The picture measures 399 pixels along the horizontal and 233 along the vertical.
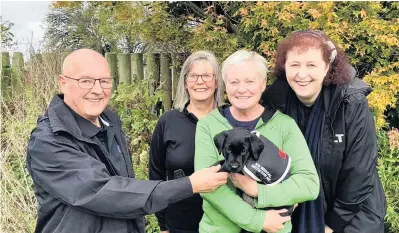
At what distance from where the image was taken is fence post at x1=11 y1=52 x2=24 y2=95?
9055 millimetres

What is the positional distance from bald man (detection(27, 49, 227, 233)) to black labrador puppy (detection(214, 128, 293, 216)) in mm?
125

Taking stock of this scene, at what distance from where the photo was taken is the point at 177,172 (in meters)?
3.29

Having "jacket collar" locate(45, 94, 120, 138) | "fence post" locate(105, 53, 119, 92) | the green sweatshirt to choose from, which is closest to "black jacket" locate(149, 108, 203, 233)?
the green sweatshirt

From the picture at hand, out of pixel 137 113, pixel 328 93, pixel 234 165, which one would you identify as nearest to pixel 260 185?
pixel 234 165

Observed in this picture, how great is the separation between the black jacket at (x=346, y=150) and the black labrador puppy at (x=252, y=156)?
37 centimetres

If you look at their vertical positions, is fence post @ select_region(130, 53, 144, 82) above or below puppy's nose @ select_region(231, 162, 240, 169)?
above

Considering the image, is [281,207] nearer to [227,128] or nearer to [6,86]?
[227,128]

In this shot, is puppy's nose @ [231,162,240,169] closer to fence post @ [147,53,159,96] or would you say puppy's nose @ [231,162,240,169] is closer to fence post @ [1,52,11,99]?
fence post @ [147,53,159,96]

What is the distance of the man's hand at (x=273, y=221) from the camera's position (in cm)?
262

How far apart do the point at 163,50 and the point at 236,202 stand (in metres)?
5.18

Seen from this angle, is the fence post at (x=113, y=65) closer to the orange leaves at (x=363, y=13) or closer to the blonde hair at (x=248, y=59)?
the orange leaves at (x=363, y=13)

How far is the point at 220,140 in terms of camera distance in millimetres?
2617

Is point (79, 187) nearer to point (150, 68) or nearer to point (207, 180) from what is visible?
point (207, 180)

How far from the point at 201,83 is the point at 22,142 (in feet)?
13.4
